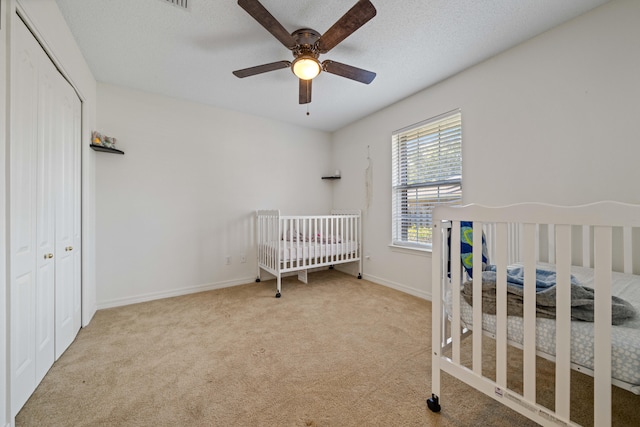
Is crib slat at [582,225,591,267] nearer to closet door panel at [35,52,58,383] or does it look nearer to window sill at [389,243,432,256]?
window sill at [389,243,432,256]

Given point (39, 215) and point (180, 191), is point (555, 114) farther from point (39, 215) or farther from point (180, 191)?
point (180, 191)

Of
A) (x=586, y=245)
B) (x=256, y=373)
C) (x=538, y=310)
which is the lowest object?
(x=256, y=373)

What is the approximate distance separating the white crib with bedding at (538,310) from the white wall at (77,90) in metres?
1.98

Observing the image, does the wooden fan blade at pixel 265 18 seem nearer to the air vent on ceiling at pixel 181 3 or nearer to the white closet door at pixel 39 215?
the air vent on ceiling at pixel 181 3

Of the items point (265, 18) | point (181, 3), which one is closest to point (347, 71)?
point (265, 18)

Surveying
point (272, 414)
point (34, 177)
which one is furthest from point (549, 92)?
point (34, 177)

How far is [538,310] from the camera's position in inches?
35.7

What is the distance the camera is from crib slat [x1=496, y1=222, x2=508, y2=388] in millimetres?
950

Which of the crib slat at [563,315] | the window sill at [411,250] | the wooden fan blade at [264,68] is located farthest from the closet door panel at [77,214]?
the window sill at [411,250]

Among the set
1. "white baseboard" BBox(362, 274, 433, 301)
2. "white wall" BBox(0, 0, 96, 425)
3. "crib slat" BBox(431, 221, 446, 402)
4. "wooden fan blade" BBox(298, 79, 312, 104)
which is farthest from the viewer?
"white baseboard" BBox(362, 274, 433, 301)

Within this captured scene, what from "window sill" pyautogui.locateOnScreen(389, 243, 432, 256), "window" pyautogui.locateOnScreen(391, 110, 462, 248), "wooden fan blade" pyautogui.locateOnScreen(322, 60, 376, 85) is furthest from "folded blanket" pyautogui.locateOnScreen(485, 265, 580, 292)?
"wooden fan blade" pyautogui.locateOnScreen(322, 60, 376, 85)

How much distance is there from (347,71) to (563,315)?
76.9 inches

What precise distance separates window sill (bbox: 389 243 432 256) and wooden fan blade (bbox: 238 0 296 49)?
232cm

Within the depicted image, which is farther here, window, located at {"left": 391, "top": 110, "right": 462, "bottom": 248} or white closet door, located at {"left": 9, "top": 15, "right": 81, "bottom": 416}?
window, located at {"left": 391, "top": 110, "right": 462, "bottom": 248}
